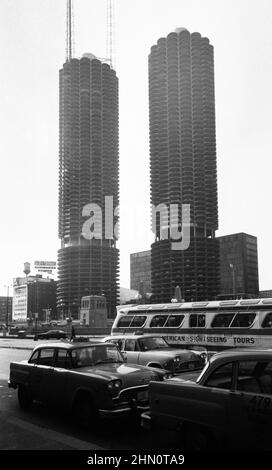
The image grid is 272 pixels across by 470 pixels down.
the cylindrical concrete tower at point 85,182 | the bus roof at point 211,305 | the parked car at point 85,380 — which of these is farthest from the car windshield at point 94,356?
the cylindrical concrete tower at point 85,182

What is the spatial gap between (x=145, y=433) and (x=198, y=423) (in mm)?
2387

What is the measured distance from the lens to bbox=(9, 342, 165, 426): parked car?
8.68m

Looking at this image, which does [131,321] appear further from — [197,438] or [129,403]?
[197,438]

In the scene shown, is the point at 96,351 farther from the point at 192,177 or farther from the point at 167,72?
the point at 167,72

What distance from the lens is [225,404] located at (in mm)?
6164

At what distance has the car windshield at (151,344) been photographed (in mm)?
13805

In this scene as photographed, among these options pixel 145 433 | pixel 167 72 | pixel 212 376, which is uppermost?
pixel 167 72

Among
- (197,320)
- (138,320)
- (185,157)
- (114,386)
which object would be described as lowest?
(114,386)

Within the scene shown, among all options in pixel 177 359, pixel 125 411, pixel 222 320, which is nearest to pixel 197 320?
pixel 222 320

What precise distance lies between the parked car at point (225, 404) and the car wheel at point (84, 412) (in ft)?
7.23

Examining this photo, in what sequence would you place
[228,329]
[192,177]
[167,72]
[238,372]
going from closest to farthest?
1. [238,372]
2. [228,329]
3. [192,177]
4. [167,72]

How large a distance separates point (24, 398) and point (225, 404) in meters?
6.45
